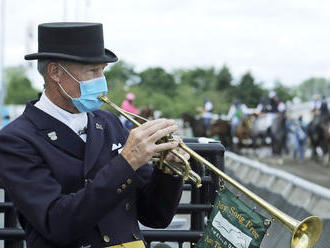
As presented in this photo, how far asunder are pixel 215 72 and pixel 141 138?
95396 mm

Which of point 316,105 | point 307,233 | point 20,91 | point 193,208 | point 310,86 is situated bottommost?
point 310,86

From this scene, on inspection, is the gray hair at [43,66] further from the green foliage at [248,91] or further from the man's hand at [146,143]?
the green foliage at [248,91]

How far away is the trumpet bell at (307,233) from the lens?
308 cm

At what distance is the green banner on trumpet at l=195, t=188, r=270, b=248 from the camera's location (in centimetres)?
324

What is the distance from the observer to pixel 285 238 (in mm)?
5902

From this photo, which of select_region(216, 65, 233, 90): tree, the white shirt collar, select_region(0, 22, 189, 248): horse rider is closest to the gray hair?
select_region(0, 22, 189, 248): horse rider

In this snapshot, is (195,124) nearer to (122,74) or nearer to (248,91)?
(248,91)

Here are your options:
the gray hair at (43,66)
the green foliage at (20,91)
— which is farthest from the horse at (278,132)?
the green foliage at (20,91)

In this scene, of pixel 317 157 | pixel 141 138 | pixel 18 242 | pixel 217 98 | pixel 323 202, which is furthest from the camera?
pixel 217 98

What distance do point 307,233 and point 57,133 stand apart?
122 centimetres

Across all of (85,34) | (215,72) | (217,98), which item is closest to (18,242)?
(85,34)

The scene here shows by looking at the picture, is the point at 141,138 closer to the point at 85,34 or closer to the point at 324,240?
the point at 85,34

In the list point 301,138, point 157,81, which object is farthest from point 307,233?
A: point 157,81

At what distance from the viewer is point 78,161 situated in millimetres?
3340
